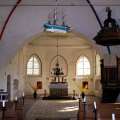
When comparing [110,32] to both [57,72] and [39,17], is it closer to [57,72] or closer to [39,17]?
[39,17]

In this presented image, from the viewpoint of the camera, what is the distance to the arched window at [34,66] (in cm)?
2839

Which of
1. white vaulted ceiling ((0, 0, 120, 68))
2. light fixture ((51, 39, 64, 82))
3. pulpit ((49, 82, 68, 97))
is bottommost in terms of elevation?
pulpit ((49, 82, 68, 97))

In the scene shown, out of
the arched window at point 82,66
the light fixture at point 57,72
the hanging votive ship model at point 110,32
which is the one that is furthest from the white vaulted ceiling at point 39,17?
the arched window at point 82,66

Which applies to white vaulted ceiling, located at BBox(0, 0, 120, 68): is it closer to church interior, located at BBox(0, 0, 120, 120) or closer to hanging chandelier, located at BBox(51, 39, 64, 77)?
church interior, located at BBox(0, 0, 120, 120)

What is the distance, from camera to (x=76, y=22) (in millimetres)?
16562

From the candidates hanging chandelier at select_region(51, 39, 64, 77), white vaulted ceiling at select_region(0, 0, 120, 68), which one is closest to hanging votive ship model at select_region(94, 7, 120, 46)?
white vaulted ceiling at select_region(0, 0, 120, 68)

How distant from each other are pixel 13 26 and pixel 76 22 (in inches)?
117

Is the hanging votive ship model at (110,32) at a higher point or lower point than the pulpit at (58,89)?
higher

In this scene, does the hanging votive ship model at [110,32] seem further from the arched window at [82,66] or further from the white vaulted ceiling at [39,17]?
the arched window at [82,66]

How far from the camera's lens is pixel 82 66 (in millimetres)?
28500

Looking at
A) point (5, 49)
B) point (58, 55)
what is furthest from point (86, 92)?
point (5, 49)

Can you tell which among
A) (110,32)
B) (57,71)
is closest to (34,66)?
(57,71)

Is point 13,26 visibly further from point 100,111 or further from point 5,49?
point 100,111

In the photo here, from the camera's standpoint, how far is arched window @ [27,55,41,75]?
1118 inches
